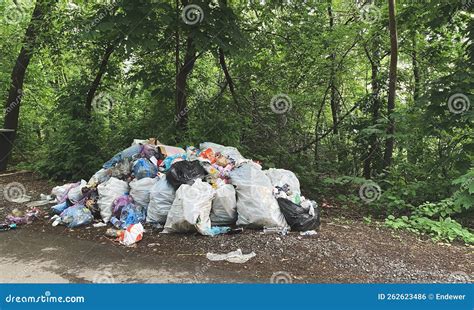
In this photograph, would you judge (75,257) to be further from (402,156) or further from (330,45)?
Result: (402,156)

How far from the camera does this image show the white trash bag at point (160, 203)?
482cm

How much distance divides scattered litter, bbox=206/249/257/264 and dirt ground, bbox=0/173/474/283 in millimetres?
63

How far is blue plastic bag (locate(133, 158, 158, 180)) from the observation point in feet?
18.1

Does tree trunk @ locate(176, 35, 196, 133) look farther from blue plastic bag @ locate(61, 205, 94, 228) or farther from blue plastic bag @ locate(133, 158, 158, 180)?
blue plastic bag @ locate(61, 205, 94, 228)

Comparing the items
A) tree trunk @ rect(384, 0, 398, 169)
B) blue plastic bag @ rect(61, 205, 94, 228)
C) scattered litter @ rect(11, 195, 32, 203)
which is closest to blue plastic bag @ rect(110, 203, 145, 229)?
blue plastic bag @ rect(61, 205, 94, 228)

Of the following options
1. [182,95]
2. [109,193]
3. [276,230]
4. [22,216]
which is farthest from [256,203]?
[182,95]

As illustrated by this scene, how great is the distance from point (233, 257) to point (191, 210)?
0.87m

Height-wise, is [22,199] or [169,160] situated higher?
[169,160]

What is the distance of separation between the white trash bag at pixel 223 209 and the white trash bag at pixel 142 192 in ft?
3.40

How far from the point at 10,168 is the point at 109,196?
676 centimetres

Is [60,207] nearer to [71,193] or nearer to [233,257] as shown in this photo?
[71,193]

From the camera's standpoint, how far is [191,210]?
4441 mm

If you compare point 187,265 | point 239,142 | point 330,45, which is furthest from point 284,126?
point 187,265

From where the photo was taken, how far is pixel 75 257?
3.94 metres
